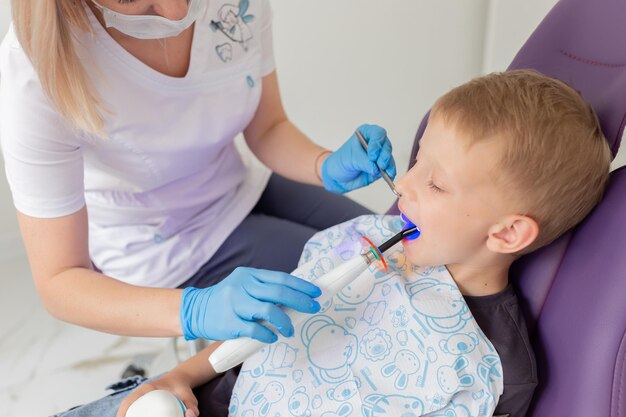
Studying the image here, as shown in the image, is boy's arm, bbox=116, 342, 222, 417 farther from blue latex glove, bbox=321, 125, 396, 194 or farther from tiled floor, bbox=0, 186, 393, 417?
tiled floor, bbox=0, 186, 393, 417

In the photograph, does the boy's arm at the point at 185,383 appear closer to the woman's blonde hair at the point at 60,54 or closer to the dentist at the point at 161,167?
the dentist at the point at 161,167

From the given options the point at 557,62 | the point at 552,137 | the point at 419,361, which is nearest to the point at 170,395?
the point at 419,361

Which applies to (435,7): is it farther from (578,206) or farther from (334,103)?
(578,206)

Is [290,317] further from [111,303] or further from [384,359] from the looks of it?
[111,303]

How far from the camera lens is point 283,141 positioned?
1373mm

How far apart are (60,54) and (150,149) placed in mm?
248

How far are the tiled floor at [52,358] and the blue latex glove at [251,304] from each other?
0.92m

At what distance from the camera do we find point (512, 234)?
86cm

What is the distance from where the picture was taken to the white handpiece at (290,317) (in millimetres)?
817

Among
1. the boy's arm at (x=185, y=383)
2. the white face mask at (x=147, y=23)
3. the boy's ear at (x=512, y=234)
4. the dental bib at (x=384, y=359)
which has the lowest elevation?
the boy's arm at (x=185, y=383)

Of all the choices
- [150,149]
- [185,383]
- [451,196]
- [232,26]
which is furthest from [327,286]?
[232,26]

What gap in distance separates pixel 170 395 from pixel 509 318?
1.73 ft

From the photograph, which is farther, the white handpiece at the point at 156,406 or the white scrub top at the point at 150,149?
the white scrub top at the point at 150,149

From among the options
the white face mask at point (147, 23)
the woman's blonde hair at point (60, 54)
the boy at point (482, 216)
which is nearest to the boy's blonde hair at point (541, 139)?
the boy at point (482, 216)
